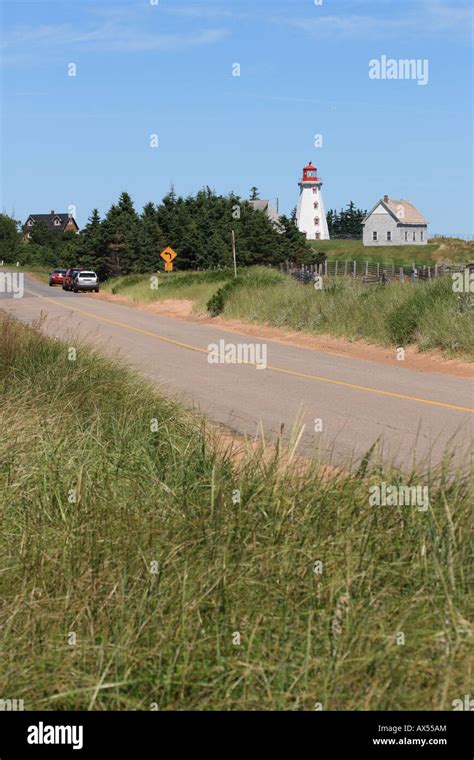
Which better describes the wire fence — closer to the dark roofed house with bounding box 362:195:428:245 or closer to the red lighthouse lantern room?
the dark roofed house with bounding box 362:195:428:245

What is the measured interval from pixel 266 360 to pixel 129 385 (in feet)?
32.6

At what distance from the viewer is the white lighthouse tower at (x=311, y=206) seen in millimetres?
147125

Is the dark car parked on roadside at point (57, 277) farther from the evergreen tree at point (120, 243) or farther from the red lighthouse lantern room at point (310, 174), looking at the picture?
the red lighthouse lantern room at point (310, 174)

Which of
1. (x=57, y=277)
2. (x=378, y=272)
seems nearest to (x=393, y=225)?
(x=57, y=277)

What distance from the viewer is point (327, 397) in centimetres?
1555

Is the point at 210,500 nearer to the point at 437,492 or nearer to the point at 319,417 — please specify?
the point at 437,492

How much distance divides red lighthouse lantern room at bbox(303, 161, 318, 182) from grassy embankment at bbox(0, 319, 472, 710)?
142169 millimetres

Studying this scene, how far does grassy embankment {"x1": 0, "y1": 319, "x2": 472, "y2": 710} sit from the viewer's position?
4496 mm

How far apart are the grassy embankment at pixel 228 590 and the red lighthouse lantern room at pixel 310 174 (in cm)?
14217

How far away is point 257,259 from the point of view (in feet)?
308
